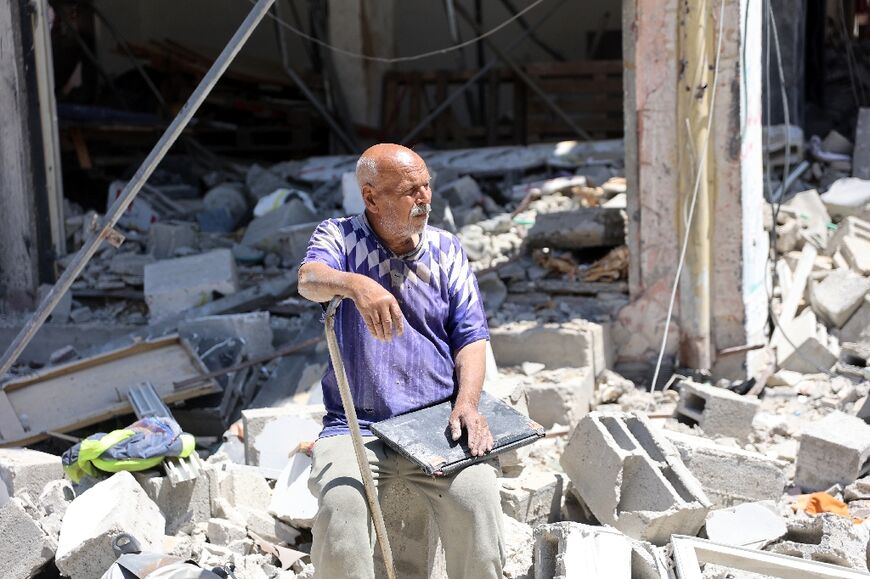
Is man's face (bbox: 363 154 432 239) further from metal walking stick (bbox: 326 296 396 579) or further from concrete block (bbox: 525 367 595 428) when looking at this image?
concrete block (bbox: 525 367 595 428)

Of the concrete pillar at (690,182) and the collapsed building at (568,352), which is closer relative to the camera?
the collapsed building at (568,352)

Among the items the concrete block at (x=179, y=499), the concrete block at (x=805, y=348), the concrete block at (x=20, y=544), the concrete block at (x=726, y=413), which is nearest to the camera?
the concrete block at (x=20, y=544)

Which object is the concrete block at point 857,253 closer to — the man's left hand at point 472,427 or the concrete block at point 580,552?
the concrete block at point 580,552

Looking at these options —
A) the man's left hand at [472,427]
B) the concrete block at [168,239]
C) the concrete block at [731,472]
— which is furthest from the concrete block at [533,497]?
the concrete block at [168,239]

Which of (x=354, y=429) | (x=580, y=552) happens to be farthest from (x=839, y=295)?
(x=354, y=429)

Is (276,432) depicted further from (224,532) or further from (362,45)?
(362,45)

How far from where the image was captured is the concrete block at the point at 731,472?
5652 mm

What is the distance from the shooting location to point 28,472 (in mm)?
5465

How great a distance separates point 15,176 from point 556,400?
15.6ft

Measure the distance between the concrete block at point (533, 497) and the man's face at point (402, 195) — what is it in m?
1.78

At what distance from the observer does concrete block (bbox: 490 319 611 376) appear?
735cm

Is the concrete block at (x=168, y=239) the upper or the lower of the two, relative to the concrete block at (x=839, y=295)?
upper

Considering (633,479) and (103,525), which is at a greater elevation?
(103,525)

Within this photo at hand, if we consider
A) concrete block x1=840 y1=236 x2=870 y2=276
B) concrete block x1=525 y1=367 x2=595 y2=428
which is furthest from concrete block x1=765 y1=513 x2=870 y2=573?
concrete block x1=840 y1=236 x2=870 y2=276
